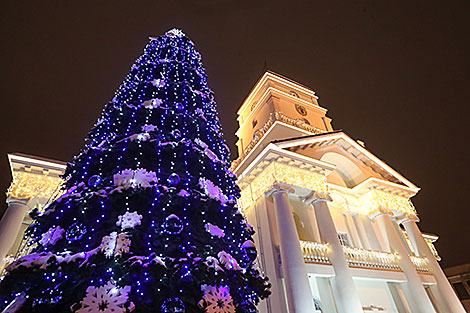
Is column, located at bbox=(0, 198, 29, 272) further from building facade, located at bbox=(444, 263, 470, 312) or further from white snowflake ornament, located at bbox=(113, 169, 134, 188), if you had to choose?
building facade, located at bbox=(444, 263, 470, 312)

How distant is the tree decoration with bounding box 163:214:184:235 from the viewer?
199 inches

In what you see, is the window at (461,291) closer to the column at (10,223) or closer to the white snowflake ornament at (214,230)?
the white snowflake ornament at (214,230)

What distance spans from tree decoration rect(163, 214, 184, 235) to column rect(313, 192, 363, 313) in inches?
322

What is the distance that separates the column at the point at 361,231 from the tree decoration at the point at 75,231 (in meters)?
14.9

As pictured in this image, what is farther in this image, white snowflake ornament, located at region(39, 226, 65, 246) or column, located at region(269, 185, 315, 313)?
column, located at region(269, 185, 315, 313)

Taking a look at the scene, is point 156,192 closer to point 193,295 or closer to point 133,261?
point 133,261

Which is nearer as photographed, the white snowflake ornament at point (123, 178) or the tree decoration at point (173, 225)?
the tree decoration at point (173, 225)

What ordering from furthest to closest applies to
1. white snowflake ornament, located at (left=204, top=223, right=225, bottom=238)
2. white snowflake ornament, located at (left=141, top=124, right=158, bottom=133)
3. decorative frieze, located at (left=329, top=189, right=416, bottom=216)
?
1. decorative frieze, located at (left=329, top=189, right=416, bottom=216)
2. white snowflake ornament, located at (left=141, top=124, right=158, bottom=133)
3. white snowflake ornament, located at (left=204, top=223, right=225, bottom=238)

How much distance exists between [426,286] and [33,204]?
68.5 ft

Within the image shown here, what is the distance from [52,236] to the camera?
5.08m

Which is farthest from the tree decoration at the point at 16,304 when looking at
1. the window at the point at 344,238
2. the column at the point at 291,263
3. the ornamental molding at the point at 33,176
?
the window at the point at 344,238

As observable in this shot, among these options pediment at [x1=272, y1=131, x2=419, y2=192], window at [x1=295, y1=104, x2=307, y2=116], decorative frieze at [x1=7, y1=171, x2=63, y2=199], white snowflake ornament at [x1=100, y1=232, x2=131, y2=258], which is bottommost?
white snowflake ornament at [x1=100, y1=232, x2=131, y2=258]

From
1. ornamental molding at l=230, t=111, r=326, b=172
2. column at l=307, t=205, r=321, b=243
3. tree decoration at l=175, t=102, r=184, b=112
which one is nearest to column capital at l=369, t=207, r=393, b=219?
column at l=307, t=205, r=321, b=243

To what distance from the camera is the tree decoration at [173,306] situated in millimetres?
4277
